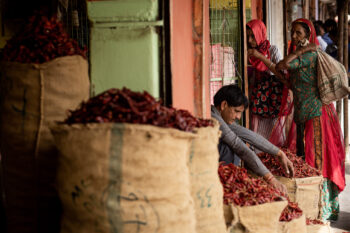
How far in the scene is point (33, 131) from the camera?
89.6 inches

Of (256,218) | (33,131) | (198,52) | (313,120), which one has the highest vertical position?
(198,52)

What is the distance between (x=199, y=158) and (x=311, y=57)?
3379 millimetres

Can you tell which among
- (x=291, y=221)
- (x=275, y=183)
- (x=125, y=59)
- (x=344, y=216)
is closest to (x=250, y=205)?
(x=291, y=221)

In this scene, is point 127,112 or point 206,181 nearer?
point 127,112

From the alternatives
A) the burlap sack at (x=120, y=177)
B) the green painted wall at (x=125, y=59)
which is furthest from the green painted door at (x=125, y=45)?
the burlap sack at (x=120, y=177)

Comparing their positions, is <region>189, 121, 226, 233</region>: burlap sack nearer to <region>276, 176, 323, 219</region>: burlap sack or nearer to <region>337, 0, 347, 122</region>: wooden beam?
<region>276, 176, 323, 219</region>: burlap sack

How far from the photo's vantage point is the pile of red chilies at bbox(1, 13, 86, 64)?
2.29m

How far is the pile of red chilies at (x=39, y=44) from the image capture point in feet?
7.50

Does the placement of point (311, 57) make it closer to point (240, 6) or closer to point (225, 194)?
point (240, 6)

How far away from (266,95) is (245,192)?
2747 mm

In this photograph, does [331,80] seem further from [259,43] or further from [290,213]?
[290,213]

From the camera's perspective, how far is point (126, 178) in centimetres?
179

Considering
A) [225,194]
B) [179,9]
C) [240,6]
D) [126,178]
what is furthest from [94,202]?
[240,6]

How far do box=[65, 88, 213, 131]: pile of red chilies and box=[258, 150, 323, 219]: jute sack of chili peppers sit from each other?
7.88ft
